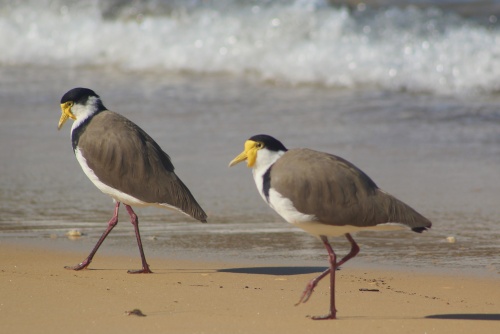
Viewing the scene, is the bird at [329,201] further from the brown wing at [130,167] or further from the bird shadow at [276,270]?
the brown wing at [130,167]

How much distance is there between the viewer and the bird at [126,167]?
6.87 m

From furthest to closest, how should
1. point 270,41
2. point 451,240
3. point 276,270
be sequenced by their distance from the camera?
point 270,41
point 451,240
point 276,270

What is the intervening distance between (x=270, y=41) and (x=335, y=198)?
1074 cm

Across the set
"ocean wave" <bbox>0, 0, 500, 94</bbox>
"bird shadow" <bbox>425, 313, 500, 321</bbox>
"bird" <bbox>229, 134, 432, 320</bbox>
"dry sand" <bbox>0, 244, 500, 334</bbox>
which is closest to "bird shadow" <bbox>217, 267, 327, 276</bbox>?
"dry sand" <bbox>0, 244, 500, 334</bbox>

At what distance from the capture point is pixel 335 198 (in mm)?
5609

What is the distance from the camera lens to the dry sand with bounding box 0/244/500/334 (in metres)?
5.30

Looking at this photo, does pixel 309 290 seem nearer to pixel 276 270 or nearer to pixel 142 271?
pixel 276 270

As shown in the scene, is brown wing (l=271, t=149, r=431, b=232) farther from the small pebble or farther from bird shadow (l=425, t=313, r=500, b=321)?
the small pebble

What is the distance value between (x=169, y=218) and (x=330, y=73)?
696 cm

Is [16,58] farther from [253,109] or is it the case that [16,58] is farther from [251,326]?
[251,326]

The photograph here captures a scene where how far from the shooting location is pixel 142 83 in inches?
582

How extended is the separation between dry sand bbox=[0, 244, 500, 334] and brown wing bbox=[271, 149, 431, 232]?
0.55m

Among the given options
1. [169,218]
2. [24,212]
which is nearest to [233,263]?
[169,218]

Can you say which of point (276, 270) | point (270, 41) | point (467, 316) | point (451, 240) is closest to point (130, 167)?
point (276, 270)
